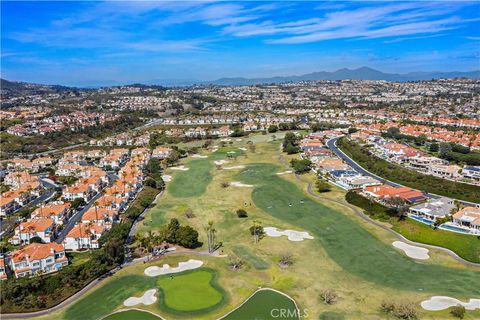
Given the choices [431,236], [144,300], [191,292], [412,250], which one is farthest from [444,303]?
[144,300]

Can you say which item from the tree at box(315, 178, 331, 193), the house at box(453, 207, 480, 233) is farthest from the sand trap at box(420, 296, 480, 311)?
the tree at box(315, 178, 331, 193)

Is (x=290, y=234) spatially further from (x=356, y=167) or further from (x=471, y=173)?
(x=471, y=173)

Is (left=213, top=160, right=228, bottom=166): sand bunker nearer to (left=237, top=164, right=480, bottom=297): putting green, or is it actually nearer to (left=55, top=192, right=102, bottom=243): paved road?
(left=237, top=164, right=480, bottom=297): putting green

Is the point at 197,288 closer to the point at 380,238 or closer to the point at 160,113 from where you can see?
the point at 380,238

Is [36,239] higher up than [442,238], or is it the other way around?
[36,239]

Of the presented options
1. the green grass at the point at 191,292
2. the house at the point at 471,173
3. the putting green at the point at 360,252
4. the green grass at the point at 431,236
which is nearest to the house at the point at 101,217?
the green grass at the point at 191,292

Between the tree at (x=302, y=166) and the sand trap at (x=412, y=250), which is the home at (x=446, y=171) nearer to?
the tree at (x=302, y=166)
